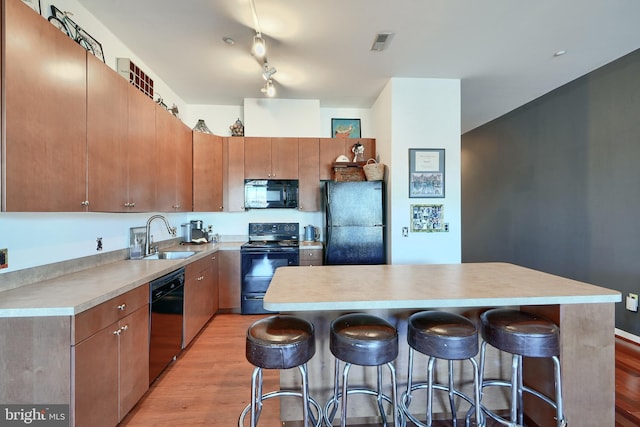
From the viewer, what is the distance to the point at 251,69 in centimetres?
289

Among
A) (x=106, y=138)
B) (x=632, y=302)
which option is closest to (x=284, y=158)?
(x=106, y=138)

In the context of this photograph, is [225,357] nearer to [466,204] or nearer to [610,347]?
[610,347]

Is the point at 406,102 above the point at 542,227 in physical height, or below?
above

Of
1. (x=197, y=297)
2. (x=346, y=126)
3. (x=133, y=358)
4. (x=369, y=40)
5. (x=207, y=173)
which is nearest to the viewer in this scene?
(x=133, y=358)

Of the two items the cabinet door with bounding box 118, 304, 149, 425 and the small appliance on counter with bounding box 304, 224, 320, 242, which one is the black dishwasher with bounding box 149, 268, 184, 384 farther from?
the small appliance on counter with bounding box 304, 224, 320, 242

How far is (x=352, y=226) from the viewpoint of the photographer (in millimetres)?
3127

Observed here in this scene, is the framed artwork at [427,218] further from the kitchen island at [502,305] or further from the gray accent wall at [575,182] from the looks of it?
the gray accent wall at [575,182]

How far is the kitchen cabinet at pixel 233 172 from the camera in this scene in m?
3.60

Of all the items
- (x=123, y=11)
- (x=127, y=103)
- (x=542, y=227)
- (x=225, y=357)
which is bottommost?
(x=225, y=357)

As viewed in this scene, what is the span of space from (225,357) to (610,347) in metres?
2.74

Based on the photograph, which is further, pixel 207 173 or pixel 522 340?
pixel 207 173

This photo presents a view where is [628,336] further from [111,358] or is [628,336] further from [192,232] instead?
[192,232]

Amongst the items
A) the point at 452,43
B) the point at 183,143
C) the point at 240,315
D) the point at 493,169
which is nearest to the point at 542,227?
the point at 493,169

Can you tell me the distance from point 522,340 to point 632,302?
238 cm
